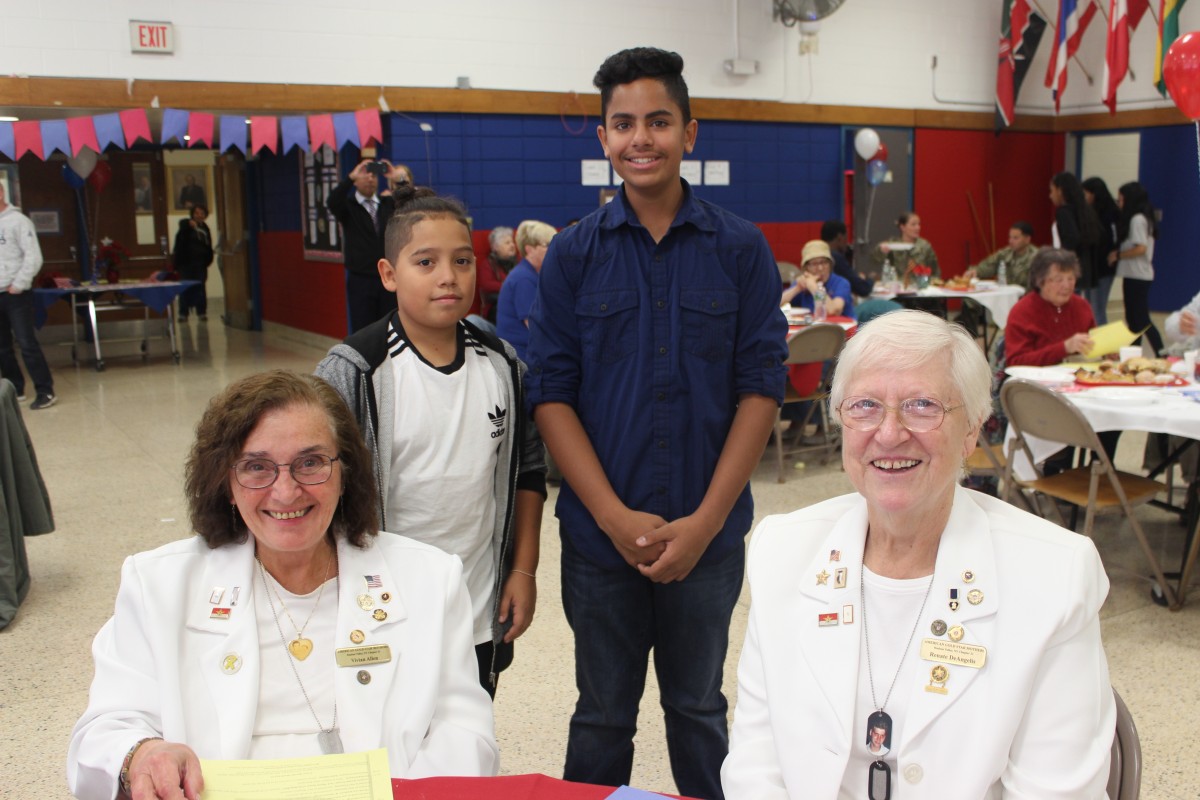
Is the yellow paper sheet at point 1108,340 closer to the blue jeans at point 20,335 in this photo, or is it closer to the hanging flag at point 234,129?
the hanging flag at point 234,129

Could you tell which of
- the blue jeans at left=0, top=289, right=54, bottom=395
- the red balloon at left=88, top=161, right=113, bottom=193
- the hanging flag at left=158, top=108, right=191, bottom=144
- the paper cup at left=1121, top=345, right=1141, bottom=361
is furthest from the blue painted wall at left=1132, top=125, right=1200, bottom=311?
the red balloon at left=88, top=161, right=113, bottom=193

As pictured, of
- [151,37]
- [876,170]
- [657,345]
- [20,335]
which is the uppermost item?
[151,37]

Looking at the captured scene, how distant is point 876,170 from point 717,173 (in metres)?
2.11

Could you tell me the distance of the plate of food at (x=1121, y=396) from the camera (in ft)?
12.6

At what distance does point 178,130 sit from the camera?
7.74m

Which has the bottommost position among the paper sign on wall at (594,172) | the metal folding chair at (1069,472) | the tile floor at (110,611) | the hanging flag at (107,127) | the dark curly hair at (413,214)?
the tile floor at (110,611)

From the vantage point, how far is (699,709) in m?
2.13

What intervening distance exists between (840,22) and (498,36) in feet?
13.4

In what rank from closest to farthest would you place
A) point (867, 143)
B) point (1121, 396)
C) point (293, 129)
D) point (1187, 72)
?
point (1121, 396), point (1187, 72), point (293, 129), point (867, 143)

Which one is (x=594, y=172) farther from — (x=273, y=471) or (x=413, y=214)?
(x=273, y=471)

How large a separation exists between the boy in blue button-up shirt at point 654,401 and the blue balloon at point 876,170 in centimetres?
1015

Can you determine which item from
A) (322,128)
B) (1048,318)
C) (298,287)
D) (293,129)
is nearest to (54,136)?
(293,129)

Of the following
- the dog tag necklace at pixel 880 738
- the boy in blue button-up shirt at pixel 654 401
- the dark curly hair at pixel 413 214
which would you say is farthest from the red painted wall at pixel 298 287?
the dog tag necklace at pixel 880 738

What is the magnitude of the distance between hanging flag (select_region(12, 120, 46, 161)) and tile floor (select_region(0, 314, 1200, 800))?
6.33 ft
